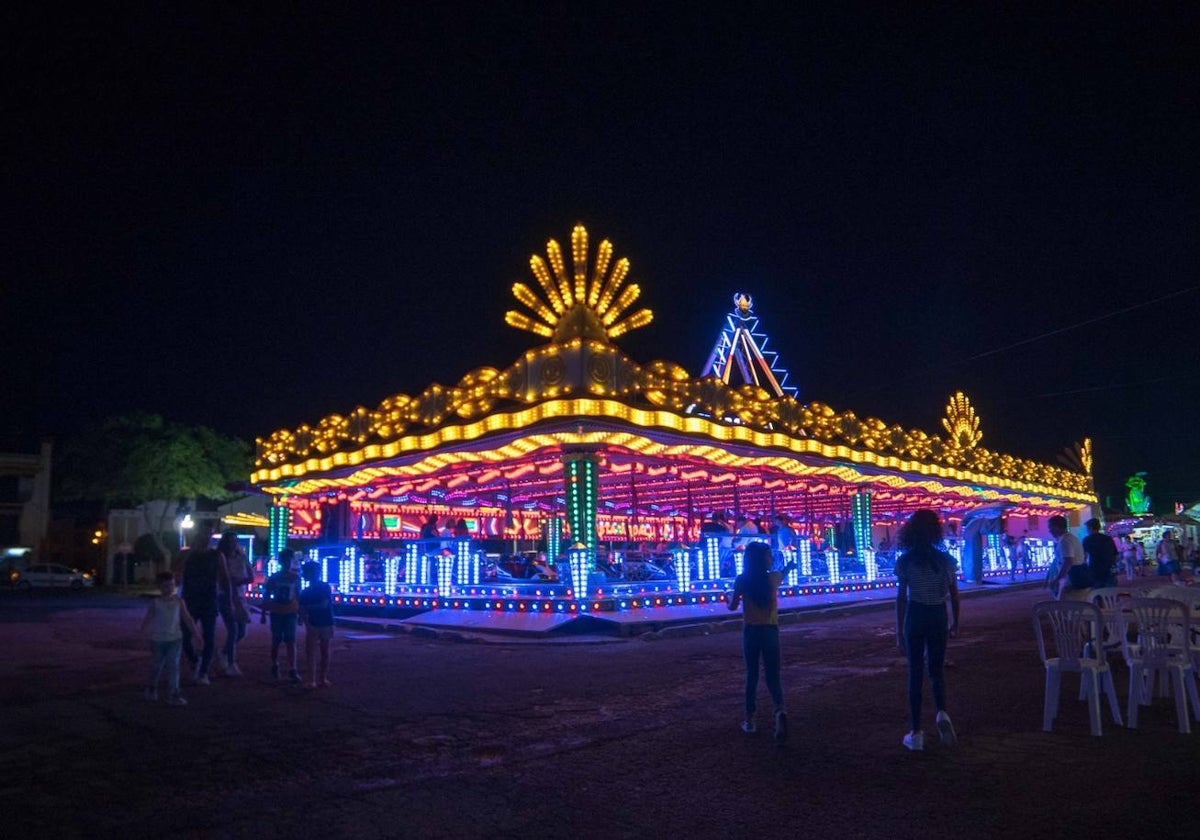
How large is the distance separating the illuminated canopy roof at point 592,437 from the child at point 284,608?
663cm

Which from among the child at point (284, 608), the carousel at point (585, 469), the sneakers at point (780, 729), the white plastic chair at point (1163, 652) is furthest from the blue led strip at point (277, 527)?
the white plastic chair at point (1163, 652)

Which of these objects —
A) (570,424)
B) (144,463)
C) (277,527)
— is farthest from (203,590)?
(144,463)

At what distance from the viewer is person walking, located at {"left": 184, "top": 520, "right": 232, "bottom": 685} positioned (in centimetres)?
1007

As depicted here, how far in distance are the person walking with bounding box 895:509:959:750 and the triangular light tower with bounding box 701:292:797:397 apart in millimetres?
26546

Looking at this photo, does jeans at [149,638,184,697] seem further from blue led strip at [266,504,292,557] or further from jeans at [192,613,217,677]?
blue led strip at [266,504,292,557]

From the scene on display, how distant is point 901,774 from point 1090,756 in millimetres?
1571

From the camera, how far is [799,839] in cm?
446

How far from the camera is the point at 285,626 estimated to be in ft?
34.0

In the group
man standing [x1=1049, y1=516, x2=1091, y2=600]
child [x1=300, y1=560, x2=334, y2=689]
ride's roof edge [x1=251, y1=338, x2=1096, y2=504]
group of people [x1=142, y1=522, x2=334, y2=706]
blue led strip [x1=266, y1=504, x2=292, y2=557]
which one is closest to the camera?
group of people [x1=142, y1=522, x2=334, y2=706]

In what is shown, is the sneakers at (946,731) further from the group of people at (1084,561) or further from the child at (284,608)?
the child at (284,608)

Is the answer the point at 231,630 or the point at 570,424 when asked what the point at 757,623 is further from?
the point at 570,424

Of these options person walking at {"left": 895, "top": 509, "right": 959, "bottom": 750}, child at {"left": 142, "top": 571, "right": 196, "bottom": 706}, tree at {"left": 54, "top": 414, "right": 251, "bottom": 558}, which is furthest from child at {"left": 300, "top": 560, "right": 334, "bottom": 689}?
tree at {"left": 54, "top": 414, "right": 251, "bottom": 558}

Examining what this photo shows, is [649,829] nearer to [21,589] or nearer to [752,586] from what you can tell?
[752,586]

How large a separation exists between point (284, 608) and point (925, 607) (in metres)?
7.52
